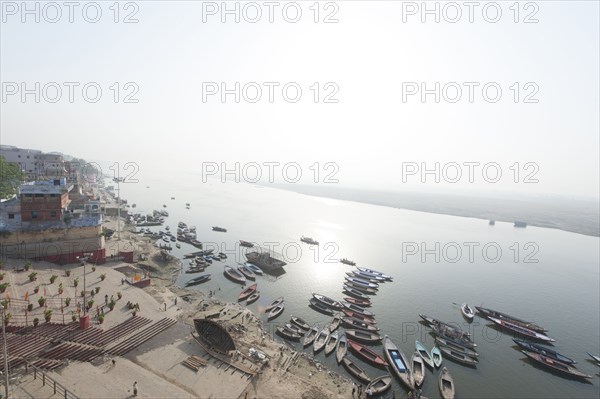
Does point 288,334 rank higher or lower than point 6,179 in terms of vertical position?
lower

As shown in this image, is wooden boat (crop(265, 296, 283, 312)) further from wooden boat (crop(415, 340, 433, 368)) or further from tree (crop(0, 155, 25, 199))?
tree (crop(0, 155, 25, 199))

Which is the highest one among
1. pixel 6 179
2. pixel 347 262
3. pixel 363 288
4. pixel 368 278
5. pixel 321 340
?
pixel 6 179

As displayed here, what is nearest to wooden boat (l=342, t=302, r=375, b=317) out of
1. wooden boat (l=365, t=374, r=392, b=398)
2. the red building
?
wooden boat (l=365, t=374, r=392, b=398)

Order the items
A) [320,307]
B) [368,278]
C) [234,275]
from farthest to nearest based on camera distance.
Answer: [368,278]
[234,275]
[320,307]

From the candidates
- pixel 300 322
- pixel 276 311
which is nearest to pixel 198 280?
pixel 276 311

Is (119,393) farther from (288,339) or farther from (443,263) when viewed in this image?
(443,263)

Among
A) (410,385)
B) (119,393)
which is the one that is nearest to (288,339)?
(410,385)

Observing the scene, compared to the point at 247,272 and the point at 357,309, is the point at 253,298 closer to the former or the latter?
the point at 247,272
